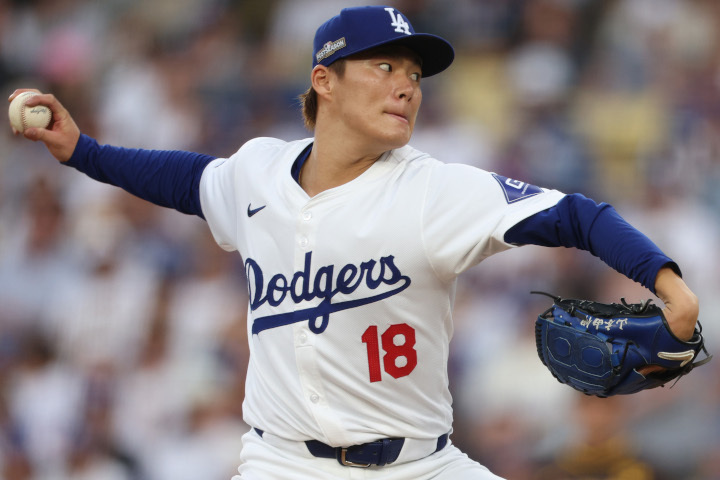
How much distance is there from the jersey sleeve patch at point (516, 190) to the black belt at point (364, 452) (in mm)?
765

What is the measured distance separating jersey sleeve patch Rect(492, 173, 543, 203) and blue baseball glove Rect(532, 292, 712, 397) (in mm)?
284

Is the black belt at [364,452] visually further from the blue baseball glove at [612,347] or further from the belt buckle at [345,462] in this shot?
the blue baseball glove at [612,347]

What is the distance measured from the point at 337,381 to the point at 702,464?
2.77 metres

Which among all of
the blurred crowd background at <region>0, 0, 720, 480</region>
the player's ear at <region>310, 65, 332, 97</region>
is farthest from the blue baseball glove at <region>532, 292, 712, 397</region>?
the blurred crowd background at <region>0, 0, 720, 480</region>

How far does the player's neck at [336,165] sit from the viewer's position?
2.95 metres

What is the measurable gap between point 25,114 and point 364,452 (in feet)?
5.03

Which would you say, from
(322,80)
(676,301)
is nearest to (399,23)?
(322,80)

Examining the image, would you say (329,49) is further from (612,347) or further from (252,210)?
(612,347)

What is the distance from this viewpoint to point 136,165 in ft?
10.7

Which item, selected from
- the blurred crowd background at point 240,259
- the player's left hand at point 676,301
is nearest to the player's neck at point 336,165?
the player's left hand at point 676,301

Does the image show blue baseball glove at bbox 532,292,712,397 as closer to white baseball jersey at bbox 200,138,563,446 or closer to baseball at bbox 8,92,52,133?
white baseball jersey at bbox 200,138,563,446

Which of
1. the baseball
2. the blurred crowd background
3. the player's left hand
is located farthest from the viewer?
the blurred crowd background

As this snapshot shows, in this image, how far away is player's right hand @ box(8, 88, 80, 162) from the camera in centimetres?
321

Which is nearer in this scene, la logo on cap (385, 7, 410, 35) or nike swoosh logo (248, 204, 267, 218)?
la logo on cap (385, 7, 410, 35)
